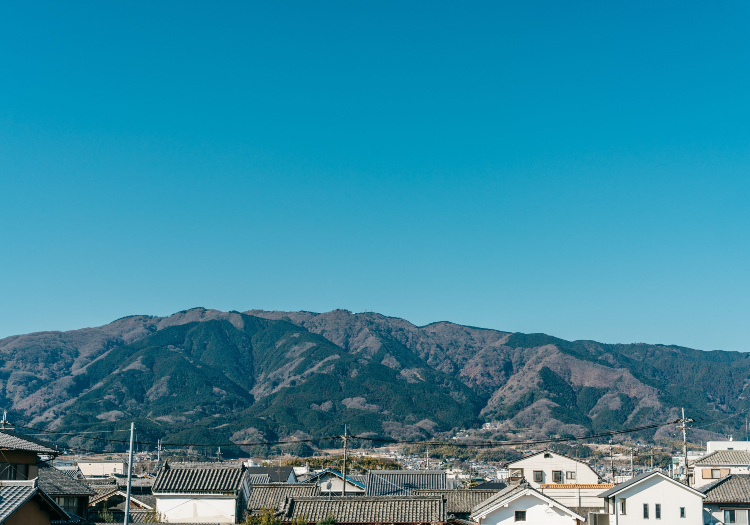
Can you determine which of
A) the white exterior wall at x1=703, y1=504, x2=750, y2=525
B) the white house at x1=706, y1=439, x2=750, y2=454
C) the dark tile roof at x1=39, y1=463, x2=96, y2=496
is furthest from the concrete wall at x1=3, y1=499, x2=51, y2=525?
the white house at x1=706, y1=439, x2=750, y2=454

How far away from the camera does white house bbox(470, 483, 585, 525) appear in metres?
36.1

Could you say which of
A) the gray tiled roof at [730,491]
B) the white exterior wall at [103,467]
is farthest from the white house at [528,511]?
the white exterior wall at [103,467]

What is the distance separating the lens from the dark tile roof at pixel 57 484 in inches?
1418

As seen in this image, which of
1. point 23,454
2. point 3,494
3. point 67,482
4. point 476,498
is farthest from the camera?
point 476,498

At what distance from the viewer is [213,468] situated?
35.6m

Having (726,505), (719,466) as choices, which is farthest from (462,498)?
(719,466)

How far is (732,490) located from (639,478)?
688 centimetres

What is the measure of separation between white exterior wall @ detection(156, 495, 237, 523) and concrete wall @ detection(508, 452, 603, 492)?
33065mm

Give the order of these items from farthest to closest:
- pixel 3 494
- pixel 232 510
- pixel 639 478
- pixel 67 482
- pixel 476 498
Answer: pixel 476 498 < pixel 639 478 < pixel 67 482 < pixel 232 510 < pixel 3 494

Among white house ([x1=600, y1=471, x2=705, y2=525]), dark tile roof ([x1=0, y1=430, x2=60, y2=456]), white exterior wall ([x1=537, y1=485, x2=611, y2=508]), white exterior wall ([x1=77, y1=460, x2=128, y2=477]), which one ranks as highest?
dark tile roof ([x1=0, y1=430, x2=60, y2=456])

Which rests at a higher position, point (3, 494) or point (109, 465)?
point (3, 494)

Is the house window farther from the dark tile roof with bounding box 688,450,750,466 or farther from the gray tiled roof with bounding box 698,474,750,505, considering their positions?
the dark tile roof with bounding box 688,450,750,466

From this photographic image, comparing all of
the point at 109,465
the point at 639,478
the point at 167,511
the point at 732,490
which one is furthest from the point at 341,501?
the point at 109,465

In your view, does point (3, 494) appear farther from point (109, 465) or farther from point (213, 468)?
point (109, 465)
